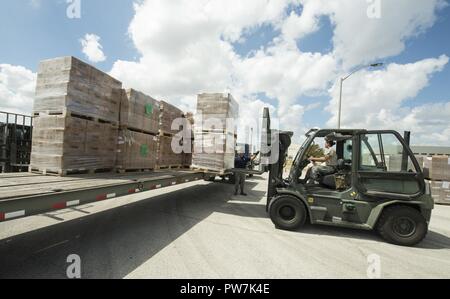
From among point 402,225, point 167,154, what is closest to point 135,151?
point 167,154

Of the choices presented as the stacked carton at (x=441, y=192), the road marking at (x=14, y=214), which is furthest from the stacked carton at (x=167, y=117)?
the stacked carton at (x=441, y=192)

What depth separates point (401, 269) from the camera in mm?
3273

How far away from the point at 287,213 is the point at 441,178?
26.5 ft

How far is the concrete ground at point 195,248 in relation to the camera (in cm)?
295

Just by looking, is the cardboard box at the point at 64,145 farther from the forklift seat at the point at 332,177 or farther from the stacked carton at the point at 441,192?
the stacked carton at the point at 441,192

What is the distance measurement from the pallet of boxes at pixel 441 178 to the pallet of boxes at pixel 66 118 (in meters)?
11.1

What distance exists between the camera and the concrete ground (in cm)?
295

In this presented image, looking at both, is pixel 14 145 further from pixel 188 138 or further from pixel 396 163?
pixel 396 163

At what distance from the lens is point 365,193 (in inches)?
171

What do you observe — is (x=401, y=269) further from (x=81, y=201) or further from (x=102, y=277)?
(x=81, y=201)
